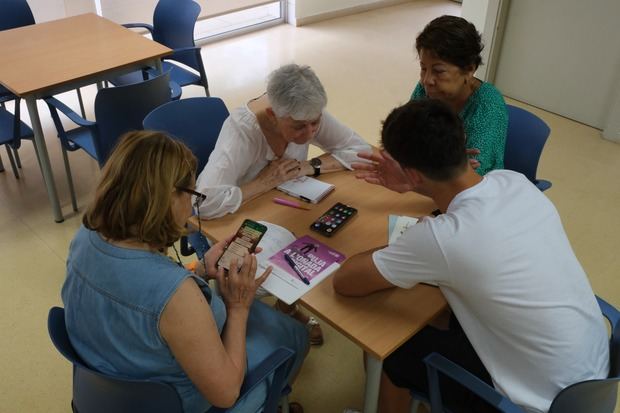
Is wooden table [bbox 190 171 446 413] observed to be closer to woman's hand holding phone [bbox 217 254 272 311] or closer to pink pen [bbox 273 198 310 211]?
pink pen [bbox 273 198 310 211]

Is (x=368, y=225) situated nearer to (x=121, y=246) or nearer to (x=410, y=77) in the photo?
(x=121, y=246)

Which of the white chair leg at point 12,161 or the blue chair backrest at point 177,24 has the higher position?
the blue chair backrest at point 177,24

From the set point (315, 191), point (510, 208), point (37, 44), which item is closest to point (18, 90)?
point (37, 44)

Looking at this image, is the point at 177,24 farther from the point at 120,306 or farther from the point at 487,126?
the point at 120,306

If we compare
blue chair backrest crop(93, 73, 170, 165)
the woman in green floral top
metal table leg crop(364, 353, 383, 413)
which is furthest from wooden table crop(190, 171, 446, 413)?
blue chair backrest crop(93, 73, 170, 165)

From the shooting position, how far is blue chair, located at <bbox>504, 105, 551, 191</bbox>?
7.93 ft

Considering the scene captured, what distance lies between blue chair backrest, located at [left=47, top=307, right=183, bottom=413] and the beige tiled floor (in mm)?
982

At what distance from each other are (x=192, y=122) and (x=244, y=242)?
878mm

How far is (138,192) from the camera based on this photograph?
4.30 feet

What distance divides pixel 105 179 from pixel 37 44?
2.73 metres

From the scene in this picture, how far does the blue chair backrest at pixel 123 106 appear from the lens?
2.87 meters

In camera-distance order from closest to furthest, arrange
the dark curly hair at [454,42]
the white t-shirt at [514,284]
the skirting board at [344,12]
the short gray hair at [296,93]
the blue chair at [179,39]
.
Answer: the white t-shirt at [514,284] → the short gray hair at [296,93] → the dark curly hair at [454,42] → the blue chair at [179,39] → the skirting board at [344,12]

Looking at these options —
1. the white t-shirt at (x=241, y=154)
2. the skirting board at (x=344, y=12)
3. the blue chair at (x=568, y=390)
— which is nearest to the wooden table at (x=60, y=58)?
the white t-shirt at (x=241, y=154)

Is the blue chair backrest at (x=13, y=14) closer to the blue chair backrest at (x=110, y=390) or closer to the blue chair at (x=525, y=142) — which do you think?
the blue chair backrest at (x=110, y=390)
